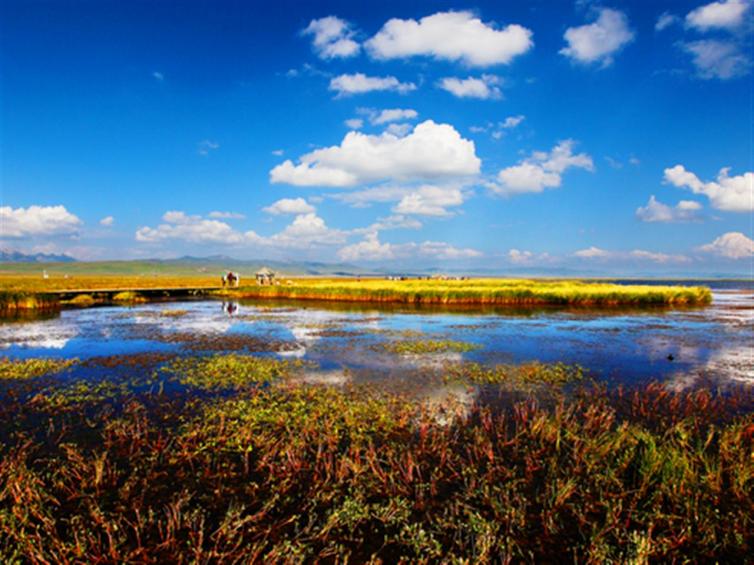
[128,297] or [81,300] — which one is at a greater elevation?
[128,297]

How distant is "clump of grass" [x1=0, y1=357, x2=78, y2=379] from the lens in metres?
15.1

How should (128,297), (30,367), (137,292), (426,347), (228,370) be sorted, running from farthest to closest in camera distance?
(137,292) < (128,297) < (426,347) < (228,370) < (30,367)

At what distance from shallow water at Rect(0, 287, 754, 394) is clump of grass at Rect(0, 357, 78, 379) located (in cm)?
170

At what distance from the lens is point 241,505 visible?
6883 millimetres

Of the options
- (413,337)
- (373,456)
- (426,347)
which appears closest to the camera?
(373,456)

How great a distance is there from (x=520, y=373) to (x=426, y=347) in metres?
6.18

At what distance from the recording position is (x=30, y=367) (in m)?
16.0

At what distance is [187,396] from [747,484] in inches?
535

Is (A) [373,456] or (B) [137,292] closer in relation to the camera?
(A) [373,456]

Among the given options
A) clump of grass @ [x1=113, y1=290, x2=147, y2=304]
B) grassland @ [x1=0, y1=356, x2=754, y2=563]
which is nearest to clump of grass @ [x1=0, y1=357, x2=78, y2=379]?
grassland @ [x1=0, y1=356, x2=754, y2=563]

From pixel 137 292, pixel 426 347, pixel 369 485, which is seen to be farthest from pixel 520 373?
pixel 137 292

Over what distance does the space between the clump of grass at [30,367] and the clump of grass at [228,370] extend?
4049 mm

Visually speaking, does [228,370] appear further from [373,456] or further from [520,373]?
[520,373]

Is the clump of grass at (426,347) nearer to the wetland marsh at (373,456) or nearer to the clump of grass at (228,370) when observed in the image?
the wetland marsh at (373,456)
